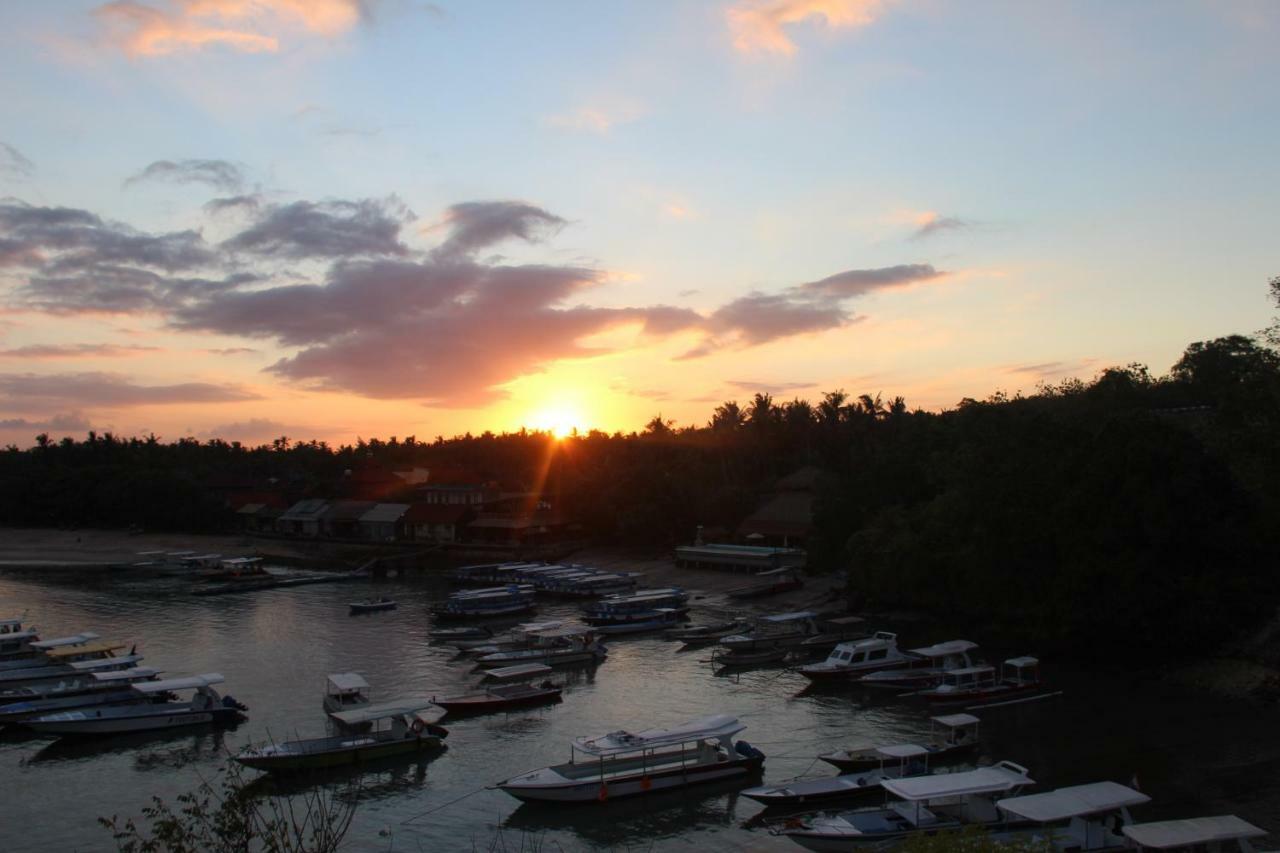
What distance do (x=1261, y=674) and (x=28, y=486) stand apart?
143 meters

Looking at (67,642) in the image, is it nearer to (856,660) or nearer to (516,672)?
(516,672)

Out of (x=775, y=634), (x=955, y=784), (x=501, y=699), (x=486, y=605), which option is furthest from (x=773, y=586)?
(x=955, y=784)

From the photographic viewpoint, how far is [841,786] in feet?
91.0

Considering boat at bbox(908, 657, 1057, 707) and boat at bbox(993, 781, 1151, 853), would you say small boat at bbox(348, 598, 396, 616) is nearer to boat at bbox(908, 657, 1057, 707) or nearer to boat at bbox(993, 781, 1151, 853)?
boat at bbox(908, 657, 1057, 707)

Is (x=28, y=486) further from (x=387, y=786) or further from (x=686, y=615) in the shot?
(x=387, y=786)

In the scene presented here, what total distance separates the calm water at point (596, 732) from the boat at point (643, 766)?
1.66 feet

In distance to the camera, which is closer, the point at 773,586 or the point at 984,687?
the point at 984,687

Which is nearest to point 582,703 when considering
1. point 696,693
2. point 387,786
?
point 696,693

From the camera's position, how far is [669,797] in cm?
2936

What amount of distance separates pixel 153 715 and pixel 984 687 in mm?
33270

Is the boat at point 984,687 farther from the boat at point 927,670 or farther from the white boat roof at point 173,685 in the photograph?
the white boat roof at point 173,685

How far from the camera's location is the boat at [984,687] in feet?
125

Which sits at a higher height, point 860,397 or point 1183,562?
point 860,397

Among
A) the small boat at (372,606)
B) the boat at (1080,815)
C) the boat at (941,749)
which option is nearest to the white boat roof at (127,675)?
the small boat at (372,606)
